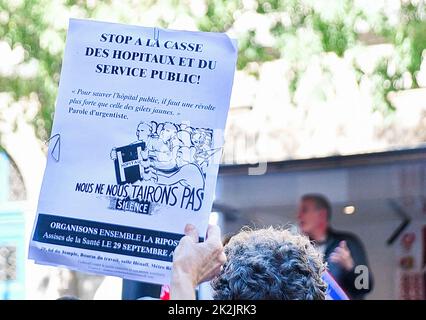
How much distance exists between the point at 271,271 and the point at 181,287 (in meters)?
0.23

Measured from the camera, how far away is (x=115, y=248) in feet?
9.56

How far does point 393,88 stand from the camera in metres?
7.57

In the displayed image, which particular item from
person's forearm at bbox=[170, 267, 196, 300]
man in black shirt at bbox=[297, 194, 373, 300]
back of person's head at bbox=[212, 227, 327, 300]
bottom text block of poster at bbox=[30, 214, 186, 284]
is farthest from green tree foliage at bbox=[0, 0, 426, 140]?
person's forearm at bbox=[170, 267, 196, 300]

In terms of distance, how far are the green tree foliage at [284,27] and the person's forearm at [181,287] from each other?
4.67 metres

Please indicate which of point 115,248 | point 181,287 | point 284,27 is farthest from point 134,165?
point 284,27

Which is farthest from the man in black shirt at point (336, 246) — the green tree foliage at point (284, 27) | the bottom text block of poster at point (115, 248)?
the bottom text block of poster at point (115, 248)

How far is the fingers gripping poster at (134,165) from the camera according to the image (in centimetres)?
292

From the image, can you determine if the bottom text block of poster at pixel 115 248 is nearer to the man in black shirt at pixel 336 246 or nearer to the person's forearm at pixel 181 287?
the person's forearm at pixel 181 287

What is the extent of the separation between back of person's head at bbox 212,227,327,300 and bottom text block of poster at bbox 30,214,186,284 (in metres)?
0.18

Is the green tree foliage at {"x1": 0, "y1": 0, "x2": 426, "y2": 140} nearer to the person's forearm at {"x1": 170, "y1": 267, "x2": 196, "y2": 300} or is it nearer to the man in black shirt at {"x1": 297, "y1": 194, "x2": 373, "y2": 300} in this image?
the man in black shirt at {"x1": 297, "y1": 194, "x2": 373, "y2": 300}

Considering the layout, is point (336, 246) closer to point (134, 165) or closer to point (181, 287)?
point (134, 165)

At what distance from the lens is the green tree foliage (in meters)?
7.30

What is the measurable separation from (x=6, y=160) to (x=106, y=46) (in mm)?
Answer: 6452
